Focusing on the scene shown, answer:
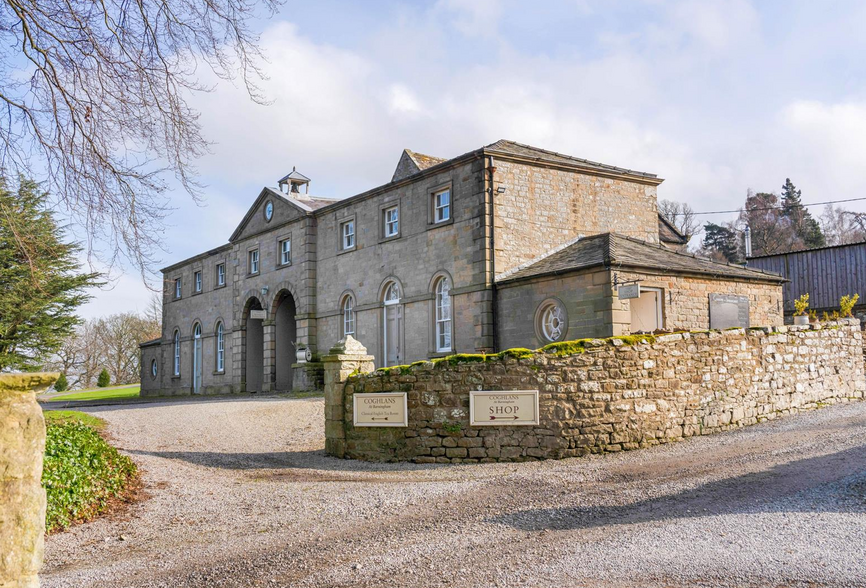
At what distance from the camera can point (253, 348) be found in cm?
3516

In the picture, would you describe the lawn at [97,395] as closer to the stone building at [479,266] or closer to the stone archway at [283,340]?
the stone archway at [283,340]

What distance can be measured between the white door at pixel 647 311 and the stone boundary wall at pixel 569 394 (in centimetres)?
526

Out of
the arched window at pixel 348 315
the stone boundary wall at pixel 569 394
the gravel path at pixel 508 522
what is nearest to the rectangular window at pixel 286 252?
the arched window at pixel 348 315

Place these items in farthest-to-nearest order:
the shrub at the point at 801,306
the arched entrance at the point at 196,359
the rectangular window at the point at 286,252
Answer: the arched entrance at the point at 196,359 → the rectangular window at the point at 286,252 → the shrub at the point at 801,306

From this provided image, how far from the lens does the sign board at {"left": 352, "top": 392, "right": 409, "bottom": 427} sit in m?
12.6

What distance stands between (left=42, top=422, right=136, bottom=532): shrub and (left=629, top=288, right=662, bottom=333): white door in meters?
13.2

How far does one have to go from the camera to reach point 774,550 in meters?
6.23

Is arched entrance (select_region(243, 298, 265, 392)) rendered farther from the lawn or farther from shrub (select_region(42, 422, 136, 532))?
shrub (select_region(42, 422, 136, 532))

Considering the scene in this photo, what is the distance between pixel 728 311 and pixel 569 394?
10.7 metres

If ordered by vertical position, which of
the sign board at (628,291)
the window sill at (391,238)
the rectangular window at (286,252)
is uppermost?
the rectangular window at (286,252)

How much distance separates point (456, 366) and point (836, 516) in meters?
6.26

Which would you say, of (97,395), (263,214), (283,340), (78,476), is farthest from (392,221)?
(97,395)

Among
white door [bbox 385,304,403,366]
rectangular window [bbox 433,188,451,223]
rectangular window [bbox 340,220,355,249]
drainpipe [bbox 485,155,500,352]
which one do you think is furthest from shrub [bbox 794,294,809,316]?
rectangular window [bbox 340,220,355,249]

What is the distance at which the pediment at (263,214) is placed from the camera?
102ft
